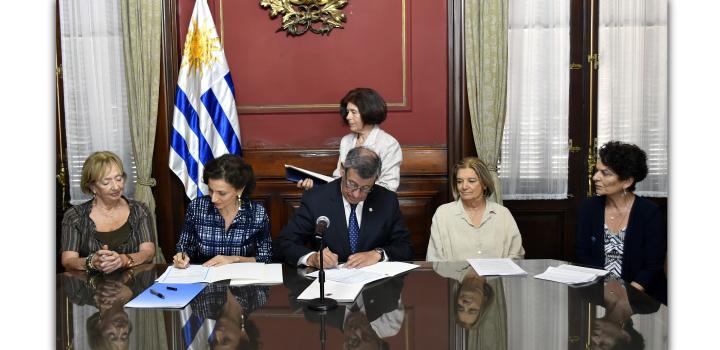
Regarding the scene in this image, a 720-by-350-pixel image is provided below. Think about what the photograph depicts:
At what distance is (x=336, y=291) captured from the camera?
2.42 meters

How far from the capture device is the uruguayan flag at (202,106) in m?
4.68

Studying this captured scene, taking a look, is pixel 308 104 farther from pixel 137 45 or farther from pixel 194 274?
pixel 194 274

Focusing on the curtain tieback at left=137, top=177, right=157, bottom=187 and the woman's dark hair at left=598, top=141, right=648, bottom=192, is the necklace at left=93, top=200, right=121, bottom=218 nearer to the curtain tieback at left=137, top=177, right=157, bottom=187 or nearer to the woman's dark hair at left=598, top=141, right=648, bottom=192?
the curtain tieback at left=137, top=177, right=157, bottom=187

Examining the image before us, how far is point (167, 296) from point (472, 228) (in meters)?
1.64

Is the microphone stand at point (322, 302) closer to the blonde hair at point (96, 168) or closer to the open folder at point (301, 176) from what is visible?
the blonde hair at point (96, 168)

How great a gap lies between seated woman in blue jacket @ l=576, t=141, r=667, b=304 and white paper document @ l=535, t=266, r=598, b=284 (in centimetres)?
46

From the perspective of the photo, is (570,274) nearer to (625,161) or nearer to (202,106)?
(625,161)

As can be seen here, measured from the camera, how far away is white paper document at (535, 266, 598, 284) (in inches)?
104

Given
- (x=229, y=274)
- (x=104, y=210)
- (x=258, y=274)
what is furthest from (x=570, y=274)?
(x=104, y=210)

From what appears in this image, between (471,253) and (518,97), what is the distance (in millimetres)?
2054

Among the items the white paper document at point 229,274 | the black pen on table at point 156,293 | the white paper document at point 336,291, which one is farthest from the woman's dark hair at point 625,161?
the black pen on table at point 156,293

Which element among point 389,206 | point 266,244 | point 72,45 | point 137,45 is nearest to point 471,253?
point 389,206

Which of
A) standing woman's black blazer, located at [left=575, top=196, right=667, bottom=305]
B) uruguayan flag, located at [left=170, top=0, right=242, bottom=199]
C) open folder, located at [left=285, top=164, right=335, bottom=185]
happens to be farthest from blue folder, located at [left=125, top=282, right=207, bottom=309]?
uruguayan flag, located at [left=170, top=0, right=242, bottom=199]

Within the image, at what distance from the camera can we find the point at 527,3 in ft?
16.1
